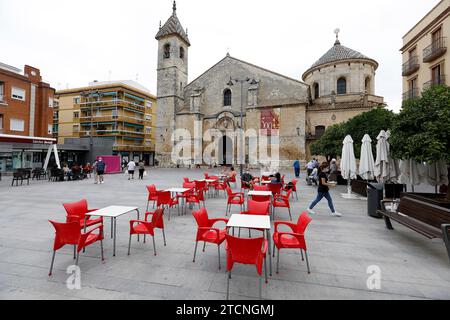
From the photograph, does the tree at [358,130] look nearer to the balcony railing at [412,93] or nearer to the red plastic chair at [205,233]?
the balcony railing at [412,93]

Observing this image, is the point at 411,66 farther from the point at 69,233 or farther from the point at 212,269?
the point at 69,233

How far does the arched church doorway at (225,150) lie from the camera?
32.8 m

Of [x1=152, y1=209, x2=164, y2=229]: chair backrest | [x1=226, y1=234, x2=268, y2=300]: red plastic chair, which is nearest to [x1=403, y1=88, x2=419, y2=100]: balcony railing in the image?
[x1=226, y1=234, x2=268, y2=300]: red plastic chair

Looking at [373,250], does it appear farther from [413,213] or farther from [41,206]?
[41,206]

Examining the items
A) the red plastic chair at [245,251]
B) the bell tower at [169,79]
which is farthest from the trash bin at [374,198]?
the bell tower at [169,79]

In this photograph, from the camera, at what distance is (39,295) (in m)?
2.73

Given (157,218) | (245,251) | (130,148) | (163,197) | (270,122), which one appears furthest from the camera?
(130,148)

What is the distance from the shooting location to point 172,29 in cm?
3228

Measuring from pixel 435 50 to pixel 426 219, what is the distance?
17.7 metres

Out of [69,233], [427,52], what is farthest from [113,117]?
[427,52]

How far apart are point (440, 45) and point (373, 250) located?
756 inches

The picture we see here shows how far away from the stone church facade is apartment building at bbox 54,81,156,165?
7.88m
